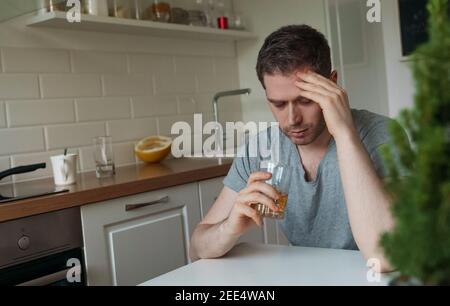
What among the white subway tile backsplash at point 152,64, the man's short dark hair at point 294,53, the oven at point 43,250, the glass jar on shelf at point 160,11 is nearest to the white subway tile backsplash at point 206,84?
the white subway tile backsplash at point 152,64

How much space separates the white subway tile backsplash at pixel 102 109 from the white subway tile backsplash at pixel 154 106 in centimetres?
6

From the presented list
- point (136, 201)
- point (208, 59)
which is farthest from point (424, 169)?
point (208, 59)

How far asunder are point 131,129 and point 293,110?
1444 mm

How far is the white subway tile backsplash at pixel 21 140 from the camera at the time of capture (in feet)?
7.02

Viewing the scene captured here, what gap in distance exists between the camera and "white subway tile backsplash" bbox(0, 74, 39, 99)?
2.13 meters

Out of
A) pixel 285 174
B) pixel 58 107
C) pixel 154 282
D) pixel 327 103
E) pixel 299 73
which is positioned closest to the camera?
pixel 154 282

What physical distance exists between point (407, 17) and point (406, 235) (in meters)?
3.01

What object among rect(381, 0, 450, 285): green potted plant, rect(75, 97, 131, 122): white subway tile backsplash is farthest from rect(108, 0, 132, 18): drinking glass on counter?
rect(381, 0, 450, 285): green potted plant

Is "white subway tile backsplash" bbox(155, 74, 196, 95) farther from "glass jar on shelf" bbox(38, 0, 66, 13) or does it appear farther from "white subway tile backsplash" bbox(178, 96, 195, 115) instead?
"glass jar on shelf" bbox(38, 0, 66, 13)

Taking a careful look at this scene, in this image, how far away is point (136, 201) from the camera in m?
1.86

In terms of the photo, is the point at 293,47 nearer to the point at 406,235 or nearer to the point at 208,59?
the point at 406,235

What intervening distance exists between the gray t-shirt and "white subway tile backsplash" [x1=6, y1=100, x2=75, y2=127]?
118 cm

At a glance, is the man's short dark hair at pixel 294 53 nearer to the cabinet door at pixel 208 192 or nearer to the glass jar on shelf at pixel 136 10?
the cabinet door at pixel 208 192

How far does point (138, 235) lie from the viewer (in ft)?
6.18
